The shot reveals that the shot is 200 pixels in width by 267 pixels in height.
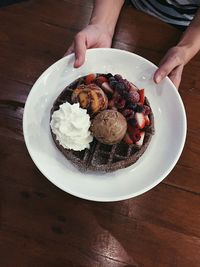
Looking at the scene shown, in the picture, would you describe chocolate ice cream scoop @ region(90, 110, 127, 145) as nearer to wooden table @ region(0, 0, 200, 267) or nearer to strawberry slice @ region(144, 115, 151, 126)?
strawberry slice @ region(144, 115, 151, 126)

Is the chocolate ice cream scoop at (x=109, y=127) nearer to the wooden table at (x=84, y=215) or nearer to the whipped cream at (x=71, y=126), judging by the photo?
the whipped cream at (x=71, y=126)

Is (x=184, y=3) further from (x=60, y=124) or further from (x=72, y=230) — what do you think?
(x=72, y=230)

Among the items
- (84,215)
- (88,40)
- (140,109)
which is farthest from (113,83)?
(84,215)

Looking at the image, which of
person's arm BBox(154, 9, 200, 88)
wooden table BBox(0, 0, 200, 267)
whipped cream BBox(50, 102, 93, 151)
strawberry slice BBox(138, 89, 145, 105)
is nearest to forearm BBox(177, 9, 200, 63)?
person's arm BBox(154, 9, 200, 88)

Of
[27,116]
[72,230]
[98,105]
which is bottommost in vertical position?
[72,230]

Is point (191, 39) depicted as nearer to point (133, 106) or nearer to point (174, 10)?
point (174, 10)

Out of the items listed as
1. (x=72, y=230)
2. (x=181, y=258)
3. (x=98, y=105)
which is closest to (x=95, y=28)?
(x=98, y=105)
